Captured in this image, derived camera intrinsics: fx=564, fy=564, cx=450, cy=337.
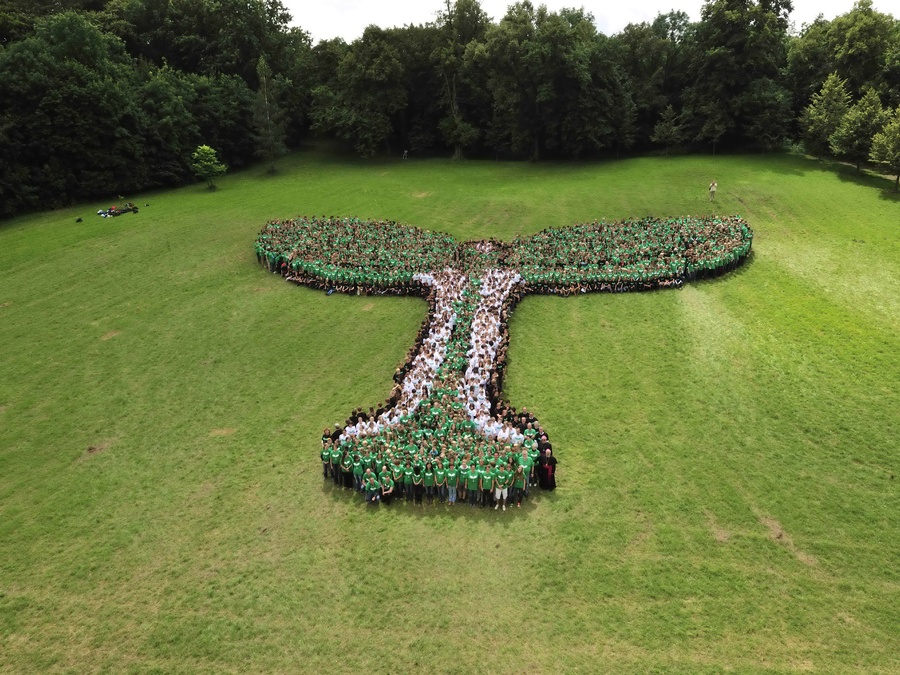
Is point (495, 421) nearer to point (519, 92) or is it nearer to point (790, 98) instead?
point (519, 92)

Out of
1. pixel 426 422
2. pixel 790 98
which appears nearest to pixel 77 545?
pixel 426 422

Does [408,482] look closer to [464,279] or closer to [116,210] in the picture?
[464,279]

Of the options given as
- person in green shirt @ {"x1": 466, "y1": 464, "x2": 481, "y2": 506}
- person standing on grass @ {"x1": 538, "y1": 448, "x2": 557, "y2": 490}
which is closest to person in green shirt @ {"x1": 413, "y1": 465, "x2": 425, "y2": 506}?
person in green shirt @ {"x1": 466, "y1": 464, "x2": 481, "y2": 506}

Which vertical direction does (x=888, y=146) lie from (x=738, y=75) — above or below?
below

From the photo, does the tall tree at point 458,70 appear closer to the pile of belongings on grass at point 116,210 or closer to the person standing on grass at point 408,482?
the pile of belongings on grass at point 116,210

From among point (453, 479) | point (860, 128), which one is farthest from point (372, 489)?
point (860, 128)

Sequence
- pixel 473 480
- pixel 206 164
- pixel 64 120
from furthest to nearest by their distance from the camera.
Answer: pixel 206 164 < pixel 64 120 < pixel 473 480
